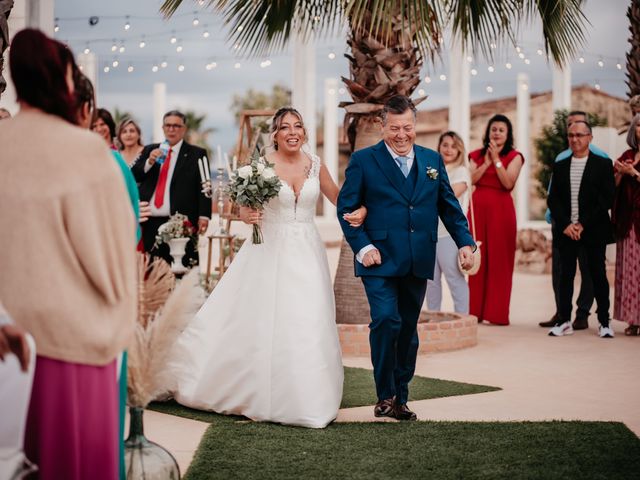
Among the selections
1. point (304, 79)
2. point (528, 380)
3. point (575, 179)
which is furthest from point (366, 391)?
point (304, 79)

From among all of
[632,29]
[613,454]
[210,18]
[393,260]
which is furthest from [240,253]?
[210,18]

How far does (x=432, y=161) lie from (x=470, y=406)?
1.76 metres

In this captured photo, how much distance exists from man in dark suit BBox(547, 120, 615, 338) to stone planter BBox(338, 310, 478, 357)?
116 cm

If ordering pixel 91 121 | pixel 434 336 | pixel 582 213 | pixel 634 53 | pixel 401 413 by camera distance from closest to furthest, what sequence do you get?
pixel 91 121 → pixel 401 413 → pixel 434 336 → pixel 582 213 → pixel 634 53

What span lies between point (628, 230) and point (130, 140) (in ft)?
17.1

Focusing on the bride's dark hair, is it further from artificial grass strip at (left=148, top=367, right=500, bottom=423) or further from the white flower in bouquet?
artificial grass strip at (left=148, top=367, right=500, bottom=423)

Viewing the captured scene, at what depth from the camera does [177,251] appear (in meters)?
9.55

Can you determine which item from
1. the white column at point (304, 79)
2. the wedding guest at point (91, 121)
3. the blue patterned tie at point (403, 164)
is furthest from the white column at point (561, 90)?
the wedding guest at point (91, 121)

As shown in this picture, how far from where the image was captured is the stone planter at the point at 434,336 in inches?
350

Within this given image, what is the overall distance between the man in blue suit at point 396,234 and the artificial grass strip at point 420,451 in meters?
0.41

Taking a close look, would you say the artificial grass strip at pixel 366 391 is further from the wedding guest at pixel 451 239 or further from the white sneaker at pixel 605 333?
the white sneaker at pixel 605 333

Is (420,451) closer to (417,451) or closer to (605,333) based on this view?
(417,451)

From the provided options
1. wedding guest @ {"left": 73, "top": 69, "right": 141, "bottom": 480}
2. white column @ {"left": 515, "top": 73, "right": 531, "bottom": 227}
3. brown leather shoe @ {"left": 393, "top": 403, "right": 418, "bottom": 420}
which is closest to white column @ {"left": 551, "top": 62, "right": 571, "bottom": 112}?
white column @ {"left": 515, "top": 73, "right": 531, "bottom": 227}

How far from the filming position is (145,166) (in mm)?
9570
